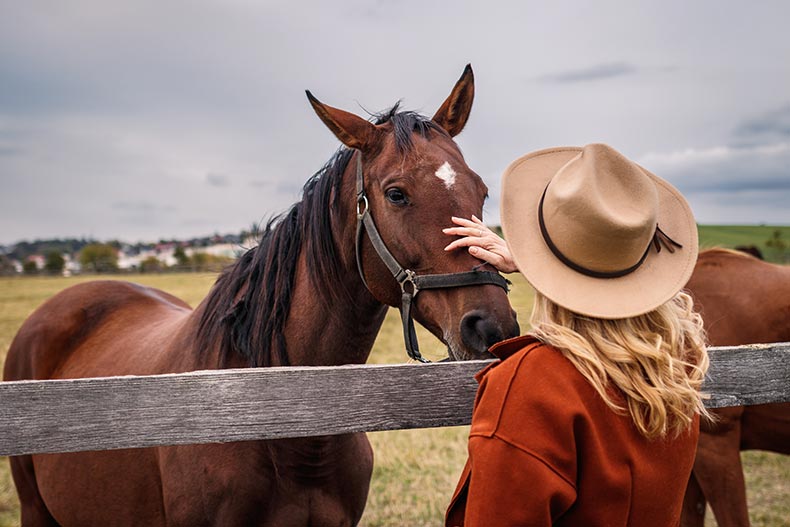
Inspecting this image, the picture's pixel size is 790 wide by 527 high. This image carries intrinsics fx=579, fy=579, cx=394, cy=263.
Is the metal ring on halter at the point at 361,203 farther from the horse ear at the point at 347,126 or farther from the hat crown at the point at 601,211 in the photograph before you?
the hat crown at the point at 601,211

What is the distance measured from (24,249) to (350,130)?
13964 cm

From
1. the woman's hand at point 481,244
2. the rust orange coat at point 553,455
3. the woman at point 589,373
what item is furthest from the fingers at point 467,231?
the rust orange coat at point 553,455

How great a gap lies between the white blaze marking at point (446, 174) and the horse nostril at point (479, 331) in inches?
22.5

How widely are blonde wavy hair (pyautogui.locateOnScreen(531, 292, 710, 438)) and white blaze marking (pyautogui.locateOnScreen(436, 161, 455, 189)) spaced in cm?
107

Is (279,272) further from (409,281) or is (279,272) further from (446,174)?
(446,174)

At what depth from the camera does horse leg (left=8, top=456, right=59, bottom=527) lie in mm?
4016

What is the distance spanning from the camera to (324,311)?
2.56 m

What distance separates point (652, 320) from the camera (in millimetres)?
1347

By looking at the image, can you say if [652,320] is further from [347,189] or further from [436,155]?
[347,189]

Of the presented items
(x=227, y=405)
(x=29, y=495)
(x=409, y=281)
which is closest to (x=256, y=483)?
(x=227, y=405)

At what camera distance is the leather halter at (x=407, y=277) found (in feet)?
7.12

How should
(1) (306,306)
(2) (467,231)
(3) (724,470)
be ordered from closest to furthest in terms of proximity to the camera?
1. (2) (467,231)
2. (1) (306,306)
3. (3) (724,470)

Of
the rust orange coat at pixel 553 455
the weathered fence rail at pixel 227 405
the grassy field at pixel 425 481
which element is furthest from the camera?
the grassy field at pixel 425 481

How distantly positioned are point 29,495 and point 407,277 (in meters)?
3.51
